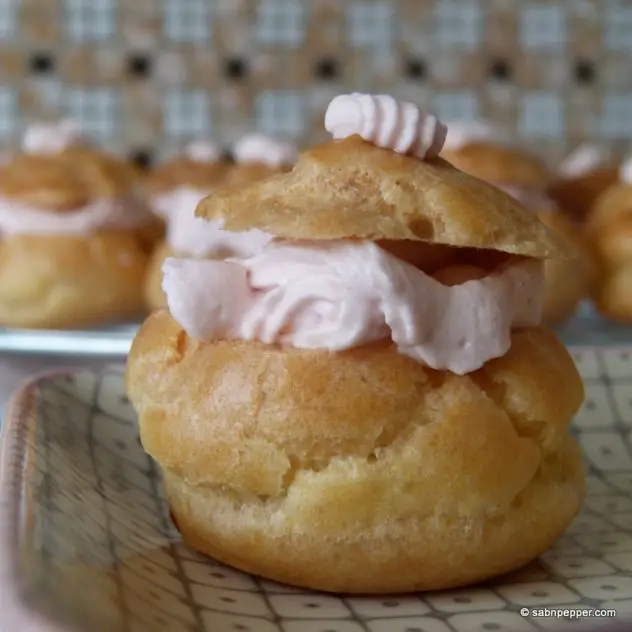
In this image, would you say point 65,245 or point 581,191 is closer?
point 65,245

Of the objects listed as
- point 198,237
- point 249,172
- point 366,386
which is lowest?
point 198,237

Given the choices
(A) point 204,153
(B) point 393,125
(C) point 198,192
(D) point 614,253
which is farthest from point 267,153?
(B) point 393,125

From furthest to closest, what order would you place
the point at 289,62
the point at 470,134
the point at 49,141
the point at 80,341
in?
1. the point at 289,62
2. the point at 49,141
3. the point at 470,134
4. the point at 80,341

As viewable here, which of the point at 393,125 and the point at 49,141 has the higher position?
the point at 393,125

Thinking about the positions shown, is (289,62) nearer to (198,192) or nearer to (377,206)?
(198,192)

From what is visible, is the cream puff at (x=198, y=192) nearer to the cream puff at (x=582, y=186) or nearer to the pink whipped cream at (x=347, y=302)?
the cream puff at (x=582, y=186)

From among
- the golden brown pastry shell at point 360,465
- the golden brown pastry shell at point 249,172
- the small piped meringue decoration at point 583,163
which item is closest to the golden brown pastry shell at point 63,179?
the golden brown pastry shell at point 249,172

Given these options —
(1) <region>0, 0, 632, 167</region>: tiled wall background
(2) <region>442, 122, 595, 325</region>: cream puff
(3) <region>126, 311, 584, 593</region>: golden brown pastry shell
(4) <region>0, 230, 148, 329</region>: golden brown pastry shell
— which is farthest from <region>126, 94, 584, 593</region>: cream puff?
(1) <region>0, 0, 632, 167</region>: tiled wall background

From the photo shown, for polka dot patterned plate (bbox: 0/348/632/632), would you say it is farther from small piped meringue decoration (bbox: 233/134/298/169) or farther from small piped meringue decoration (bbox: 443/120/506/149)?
small piped meringue decoration (bbox: 233/134/298/169)
